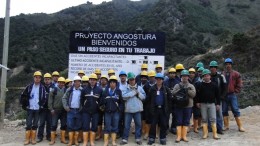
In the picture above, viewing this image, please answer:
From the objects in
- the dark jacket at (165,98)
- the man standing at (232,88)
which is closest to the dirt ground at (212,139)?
the man standing at (232,88)

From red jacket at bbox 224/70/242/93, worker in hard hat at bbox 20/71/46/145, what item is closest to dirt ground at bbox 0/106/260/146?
worker in hard hat at bbox 20/71/46/145

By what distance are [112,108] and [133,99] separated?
2.18 feet

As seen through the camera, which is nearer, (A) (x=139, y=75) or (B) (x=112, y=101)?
(B) (x=112, y=101)

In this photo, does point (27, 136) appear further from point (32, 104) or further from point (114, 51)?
point (114, 51)

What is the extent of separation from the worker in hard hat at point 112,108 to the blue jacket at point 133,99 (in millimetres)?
177

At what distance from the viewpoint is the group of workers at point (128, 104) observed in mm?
10391

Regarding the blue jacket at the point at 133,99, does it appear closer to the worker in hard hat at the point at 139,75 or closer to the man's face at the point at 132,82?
the man's face at the point at 132,82

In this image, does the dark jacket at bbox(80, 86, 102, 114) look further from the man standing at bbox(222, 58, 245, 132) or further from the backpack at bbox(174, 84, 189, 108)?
the man standing at bbox(222, 58, 245, 132)

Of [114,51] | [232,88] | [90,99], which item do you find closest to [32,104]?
[90,99]

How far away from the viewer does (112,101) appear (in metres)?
10.4

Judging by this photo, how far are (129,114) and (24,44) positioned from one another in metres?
49.9

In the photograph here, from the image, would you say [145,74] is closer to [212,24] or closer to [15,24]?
[212,24]

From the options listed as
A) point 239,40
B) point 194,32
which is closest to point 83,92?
point 239,40

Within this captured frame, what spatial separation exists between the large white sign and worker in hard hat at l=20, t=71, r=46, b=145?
206 cm
